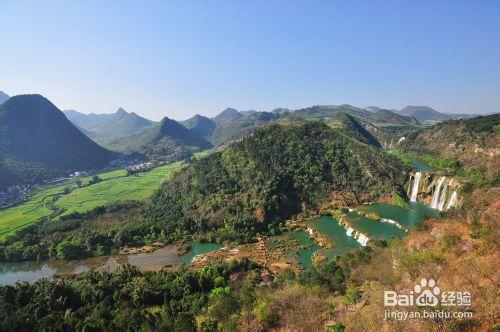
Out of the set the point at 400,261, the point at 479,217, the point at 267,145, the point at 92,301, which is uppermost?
the point at 267,145

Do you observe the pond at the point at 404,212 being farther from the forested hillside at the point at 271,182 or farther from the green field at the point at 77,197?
the green field at the point at 77,197

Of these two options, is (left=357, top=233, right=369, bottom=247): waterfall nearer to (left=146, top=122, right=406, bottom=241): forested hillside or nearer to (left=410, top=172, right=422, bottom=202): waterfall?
(left=146, top=122, right=406, bottom=241): forested hillside

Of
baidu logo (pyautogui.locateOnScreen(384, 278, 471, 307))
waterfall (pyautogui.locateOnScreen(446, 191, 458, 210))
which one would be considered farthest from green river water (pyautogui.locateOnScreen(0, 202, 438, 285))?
baidu logo (pyautogui.locateOnScreen(384, 278, 471, 307))

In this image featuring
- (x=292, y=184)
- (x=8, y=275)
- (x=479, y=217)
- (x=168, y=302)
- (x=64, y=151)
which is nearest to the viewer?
(x=479, y=217)

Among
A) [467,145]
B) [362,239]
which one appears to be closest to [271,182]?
[362,239]

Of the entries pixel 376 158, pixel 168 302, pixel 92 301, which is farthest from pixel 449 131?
pixel 92 301

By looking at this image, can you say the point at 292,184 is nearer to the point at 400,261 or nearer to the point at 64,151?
the point at 400,261

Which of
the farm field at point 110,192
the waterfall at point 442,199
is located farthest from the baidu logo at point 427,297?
the farm field at point 110,192
